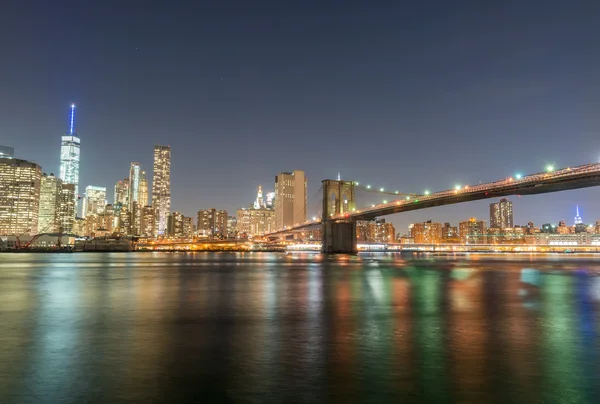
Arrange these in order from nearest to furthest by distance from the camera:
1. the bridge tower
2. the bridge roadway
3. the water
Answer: the water → the bridge roadway → the bridge tower

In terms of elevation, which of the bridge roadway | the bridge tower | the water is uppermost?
the bridge roadway

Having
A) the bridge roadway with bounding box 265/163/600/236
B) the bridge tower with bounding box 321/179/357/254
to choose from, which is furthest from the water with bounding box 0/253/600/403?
the bridge tower with bounding box 321/179/357/254

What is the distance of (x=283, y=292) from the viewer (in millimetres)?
24578

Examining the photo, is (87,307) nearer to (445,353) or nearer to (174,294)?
(174,294)

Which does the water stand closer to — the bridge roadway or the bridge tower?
the bridge roadway

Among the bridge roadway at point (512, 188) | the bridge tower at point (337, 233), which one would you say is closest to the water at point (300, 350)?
the bridge roadway at point (512, 188)

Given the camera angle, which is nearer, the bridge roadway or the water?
the water

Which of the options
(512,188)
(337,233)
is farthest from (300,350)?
(337,233)

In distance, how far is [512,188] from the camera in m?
67.8

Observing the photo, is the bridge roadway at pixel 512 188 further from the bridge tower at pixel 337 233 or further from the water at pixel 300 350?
the water at pixel 300 350

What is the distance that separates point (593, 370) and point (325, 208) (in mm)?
96649

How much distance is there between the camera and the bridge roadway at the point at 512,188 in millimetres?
58188

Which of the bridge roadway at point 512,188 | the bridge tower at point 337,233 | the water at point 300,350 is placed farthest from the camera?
the bridge tower at point 337,233

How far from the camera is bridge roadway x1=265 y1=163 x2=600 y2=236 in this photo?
2291 inches
